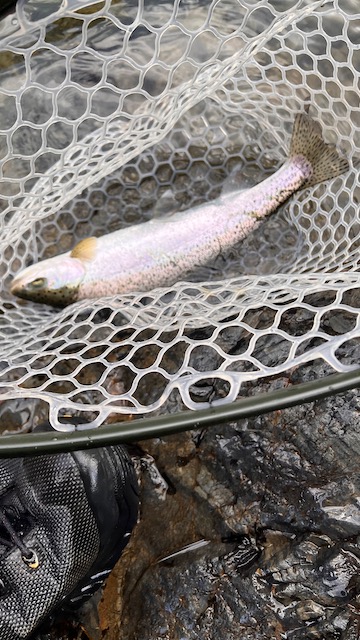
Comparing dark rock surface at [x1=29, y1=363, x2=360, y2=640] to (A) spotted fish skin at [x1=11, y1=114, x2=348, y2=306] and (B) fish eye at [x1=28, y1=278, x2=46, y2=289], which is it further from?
(B) fish eye at [x1=28, y1=278, x2=46, y2=289]

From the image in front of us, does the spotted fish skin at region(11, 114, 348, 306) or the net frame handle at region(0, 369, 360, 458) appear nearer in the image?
the net frame handle at region(0, 369, 360, 458)

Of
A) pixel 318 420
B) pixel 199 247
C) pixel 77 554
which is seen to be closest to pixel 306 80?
pixel 199 247

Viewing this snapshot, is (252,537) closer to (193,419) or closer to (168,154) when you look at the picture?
(193,419)

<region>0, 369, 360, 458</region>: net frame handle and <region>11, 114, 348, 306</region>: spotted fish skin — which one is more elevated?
<region>0, 369, 360, 458</region>: net frame handle

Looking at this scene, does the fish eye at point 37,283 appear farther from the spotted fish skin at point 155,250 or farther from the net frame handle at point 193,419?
the net frame handle at point 193,419

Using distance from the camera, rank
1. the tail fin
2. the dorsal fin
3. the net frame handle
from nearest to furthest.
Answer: the net frame handle
the tail fin
the dorsal fin

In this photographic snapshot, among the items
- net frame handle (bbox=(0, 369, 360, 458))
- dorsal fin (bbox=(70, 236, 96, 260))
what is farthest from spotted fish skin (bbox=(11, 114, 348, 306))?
net frame handle (bbox=(0, 369, 360, 458))

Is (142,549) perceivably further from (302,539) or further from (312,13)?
(312,13)
